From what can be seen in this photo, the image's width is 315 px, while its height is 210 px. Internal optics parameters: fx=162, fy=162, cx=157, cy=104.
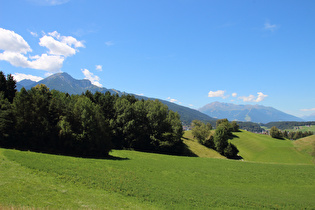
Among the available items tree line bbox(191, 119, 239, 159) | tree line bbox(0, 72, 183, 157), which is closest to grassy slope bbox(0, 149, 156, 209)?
tree line bbox(0, 72, 183, 157)

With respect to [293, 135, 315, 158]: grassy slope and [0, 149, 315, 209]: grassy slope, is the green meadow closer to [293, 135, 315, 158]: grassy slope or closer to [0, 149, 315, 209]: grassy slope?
[0, 149, 315, 209]: grassy slope

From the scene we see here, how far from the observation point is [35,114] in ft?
101

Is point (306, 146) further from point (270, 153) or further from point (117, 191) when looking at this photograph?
point (117, 191)

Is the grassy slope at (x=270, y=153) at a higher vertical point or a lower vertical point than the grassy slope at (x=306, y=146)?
lower

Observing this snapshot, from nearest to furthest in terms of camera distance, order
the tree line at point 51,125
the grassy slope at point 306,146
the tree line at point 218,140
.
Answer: the tree line at point 51,125 → the tree line at point 218,140 → the grassy slope at point 306,146

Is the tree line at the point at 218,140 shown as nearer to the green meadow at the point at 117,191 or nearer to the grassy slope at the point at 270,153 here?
the grassy slope at the point at 270,153

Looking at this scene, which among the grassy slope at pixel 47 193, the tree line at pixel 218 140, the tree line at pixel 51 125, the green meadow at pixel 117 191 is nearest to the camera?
the grassy slope at pixel 47 193

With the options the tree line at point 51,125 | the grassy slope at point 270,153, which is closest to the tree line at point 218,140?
the grassy slope at point 270,153

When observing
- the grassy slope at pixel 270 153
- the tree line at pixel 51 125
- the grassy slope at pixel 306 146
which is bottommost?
the grassy slope at pixel 270 153

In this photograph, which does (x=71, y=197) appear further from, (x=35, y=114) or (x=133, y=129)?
(x=133, y=129)

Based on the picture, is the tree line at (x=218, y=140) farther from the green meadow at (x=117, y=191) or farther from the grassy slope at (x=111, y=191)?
the grassy slope at (x=111, y=191)

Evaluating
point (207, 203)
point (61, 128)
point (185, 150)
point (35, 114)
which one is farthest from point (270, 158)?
point (35, 114)

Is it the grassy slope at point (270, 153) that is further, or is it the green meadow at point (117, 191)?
the grassy slope at point (270, 153)

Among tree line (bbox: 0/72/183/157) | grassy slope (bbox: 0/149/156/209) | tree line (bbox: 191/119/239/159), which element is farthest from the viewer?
tree line (bbox: 191/119/239/159)
